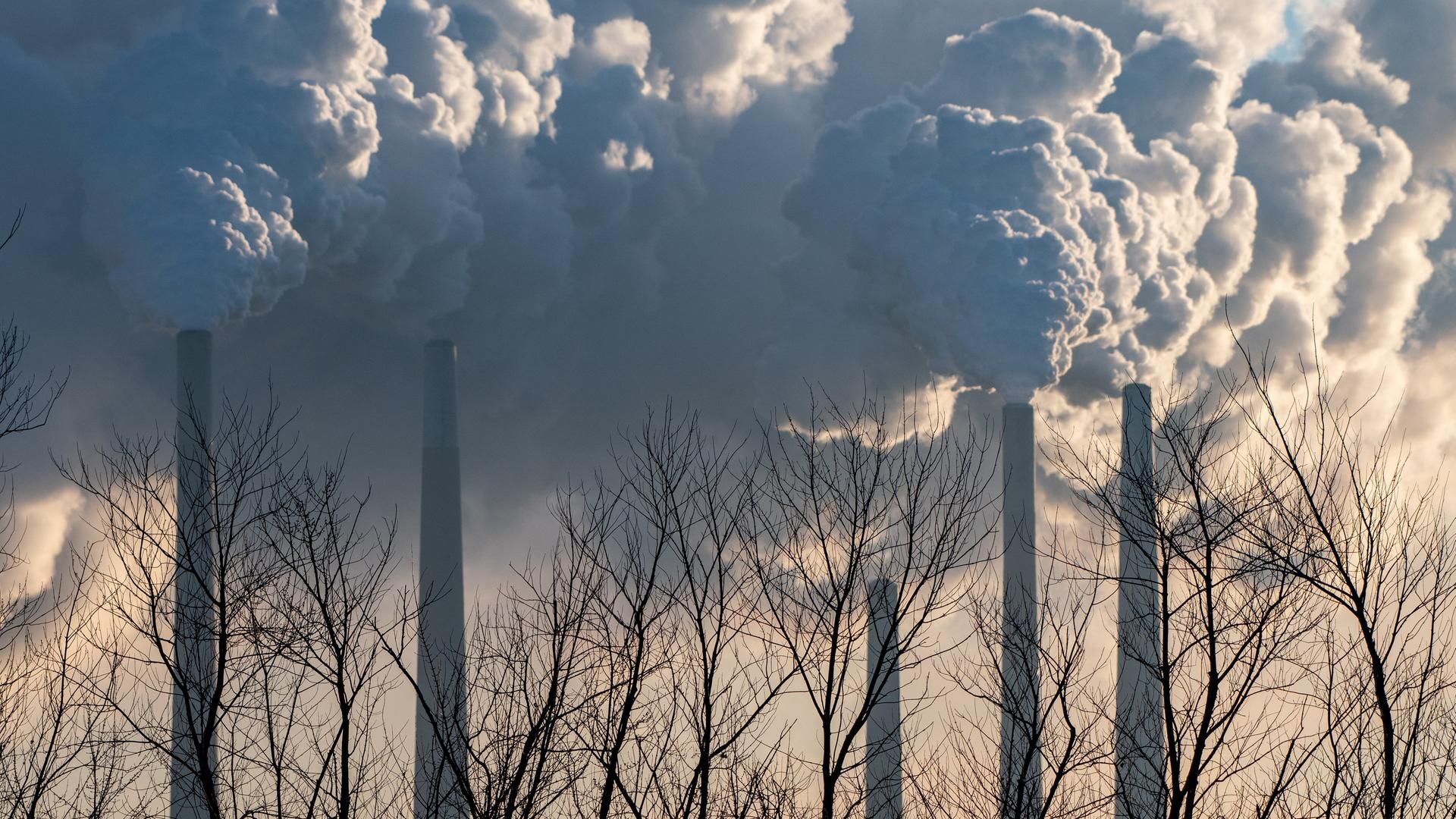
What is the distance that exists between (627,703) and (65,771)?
19.1 ft

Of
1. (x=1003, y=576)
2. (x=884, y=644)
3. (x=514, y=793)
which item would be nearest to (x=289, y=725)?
(x=514, y=793)

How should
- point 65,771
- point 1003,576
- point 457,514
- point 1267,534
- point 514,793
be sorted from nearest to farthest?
point 1267,534
point 514,793
point 65,771
point 457,514
point 1003,576

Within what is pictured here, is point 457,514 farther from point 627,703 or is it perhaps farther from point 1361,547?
point 1361,547

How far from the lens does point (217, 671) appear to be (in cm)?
878

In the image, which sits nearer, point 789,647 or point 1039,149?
point 789,647

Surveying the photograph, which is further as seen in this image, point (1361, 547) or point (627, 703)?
point (627, 703)

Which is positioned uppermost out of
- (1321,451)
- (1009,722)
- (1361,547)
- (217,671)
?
(1009,722)

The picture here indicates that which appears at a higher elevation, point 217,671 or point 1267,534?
point 1267,534

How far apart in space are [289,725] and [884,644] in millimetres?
4186

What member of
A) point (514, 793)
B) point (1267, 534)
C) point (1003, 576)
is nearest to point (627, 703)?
point (514, 793)

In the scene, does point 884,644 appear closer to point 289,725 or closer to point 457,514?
point 289,725

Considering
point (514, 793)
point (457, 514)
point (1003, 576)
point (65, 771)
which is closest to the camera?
point (514, 793)

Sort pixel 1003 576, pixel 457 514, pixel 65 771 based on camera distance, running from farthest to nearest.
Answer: pixel 1003 576, pixel 457 514, pixel 65 771

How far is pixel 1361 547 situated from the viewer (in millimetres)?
8469
